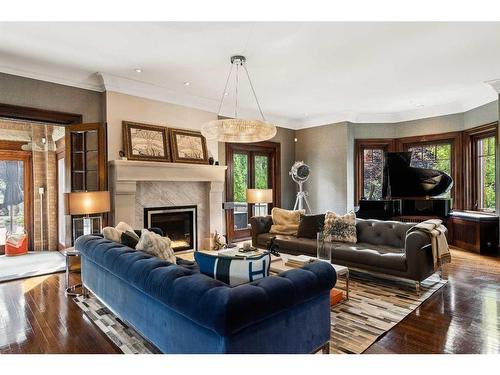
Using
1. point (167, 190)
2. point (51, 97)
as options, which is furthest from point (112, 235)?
point (51, 97)

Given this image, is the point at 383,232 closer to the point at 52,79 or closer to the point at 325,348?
the point at 325,348

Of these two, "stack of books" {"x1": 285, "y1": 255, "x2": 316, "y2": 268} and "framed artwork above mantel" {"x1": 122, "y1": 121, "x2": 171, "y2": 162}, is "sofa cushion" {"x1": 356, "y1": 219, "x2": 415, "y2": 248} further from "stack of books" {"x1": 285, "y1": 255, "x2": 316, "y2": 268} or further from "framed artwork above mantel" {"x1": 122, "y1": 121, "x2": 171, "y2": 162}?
"framed artwork above mantel" {"x1": 122, "y1": 121, "x2": 171, "y2": 162}

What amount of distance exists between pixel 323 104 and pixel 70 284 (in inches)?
215

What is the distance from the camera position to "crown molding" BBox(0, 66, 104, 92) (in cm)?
408

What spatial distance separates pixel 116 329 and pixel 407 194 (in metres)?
5.32

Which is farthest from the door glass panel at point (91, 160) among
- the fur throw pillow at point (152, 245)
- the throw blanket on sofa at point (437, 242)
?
the throw blanket on sofa at point (437, 242)

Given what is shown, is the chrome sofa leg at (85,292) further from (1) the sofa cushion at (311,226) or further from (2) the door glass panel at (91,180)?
(1) the sofa cushion at (311,226)

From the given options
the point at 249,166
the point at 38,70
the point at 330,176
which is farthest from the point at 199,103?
the point at 330,176

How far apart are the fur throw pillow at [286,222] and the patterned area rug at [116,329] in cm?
296

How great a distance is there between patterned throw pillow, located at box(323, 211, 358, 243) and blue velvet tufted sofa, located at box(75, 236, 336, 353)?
2.41 meters

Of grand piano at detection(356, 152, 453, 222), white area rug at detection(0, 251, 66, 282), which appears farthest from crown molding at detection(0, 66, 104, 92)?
grand piano at detection(356, 152, 453, 222)

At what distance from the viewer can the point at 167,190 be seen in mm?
5418

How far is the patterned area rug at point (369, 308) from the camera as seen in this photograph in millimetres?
2505
